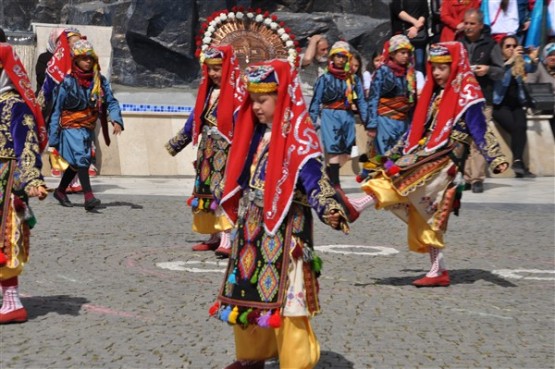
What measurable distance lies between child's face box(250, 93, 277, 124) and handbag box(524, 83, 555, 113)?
11.3 meters

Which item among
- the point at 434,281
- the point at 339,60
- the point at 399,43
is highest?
the point at 399,43

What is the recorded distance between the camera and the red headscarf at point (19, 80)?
817 centimetres

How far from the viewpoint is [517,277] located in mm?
10461

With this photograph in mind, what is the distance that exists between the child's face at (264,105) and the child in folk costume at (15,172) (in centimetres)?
193

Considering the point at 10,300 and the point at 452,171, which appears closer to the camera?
the point at 10,300

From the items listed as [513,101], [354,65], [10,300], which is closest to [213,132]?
[10,300]

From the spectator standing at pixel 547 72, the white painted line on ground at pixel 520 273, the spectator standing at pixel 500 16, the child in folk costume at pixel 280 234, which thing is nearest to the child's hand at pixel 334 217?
the child in folk costume at pixel 280 234

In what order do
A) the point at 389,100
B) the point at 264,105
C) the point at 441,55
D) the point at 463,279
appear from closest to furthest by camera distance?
the point at 264,105 < the point at 441,55 < the point at 463,279 < the point at 389,100

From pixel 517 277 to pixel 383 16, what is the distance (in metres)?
14.0

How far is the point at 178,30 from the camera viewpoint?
2291cm

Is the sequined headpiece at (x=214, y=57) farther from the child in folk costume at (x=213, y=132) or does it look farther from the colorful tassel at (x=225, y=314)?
the colorful tassel at (x=225, y=314)

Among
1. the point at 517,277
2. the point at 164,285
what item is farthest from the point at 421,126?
the point at 164,285

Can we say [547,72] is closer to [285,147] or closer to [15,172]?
[15,172]

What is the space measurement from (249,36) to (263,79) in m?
7.43
